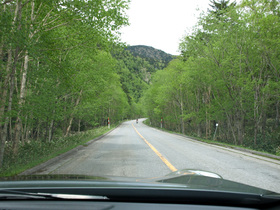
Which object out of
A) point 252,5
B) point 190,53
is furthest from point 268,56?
point 190,53

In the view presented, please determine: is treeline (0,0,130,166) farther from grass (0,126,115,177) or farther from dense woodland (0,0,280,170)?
grass (0,126,115,177)

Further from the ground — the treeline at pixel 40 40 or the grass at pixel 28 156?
the treeline at pixel 40 40

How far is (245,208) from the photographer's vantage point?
132 cm

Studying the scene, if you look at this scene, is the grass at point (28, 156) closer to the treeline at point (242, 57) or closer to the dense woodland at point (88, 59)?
the dense woodland at point (88, 59)

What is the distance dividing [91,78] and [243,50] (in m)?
12.5

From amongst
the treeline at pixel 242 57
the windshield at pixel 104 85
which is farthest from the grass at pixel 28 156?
the treeline at pixel 242 57

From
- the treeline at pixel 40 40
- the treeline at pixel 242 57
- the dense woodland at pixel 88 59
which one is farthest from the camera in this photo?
the treeline at pixel 242 57

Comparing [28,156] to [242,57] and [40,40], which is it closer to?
[40,40]

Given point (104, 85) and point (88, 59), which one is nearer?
point (88, 59)

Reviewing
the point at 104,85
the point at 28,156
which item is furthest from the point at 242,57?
the point at 28,156

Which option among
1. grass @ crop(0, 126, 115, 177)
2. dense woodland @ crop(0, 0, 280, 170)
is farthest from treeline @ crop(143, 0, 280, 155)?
grass @ crop(0, 126, 115, 177)

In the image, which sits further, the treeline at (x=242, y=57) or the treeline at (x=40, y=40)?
the treeline at (x=242, y=57)

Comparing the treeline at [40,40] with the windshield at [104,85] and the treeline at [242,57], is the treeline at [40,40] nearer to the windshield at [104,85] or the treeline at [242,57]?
the windshield at [104,85]

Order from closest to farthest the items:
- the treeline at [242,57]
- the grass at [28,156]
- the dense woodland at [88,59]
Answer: the grass at [28,156], the dense woodland at [88,59], the treeline at [242,57]
